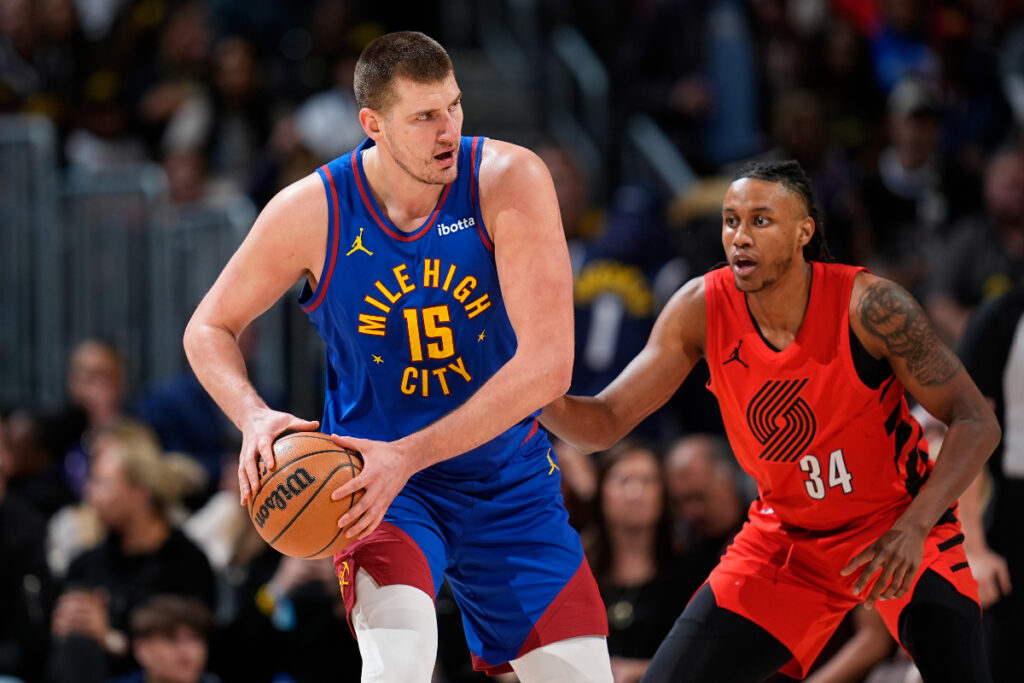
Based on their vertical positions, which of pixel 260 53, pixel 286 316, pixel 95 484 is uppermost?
pixel 260 53

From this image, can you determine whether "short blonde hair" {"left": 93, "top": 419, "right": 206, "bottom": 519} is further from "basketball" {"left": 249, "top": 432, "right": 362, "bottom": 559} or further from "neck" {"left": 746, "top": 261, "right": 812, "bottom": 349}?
"neck" {"left": 746, "top": 261, "right": 812, "bottom": 349}

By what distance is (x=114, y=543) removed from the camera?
291 inches

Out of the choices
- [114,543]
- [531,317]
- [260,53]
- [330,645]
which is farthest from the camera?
[260,53]

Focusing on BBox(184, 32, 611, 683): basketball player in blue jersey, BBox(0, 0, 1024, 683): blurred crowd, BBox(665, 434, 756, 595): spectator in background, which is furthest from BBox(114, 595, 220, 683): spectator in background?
BBox(184, 32, 611, 683): basketball player in blue jersey

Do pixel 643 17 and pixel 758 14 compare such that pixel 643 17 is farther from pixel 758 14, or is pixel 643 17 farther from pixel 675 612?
pixel 675 612

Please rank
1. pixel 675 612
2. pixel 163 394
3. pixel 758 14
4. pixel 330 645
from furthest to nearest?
pixel 758 14, pixel 163 394, pixel 330 645, pixel 675 612

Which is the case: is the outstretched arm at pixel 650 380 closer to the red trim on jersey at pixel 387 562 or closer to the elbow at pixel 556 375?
the elbow at pixel 556 375

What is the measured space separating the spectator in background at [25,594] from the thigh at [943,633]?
4523 mm

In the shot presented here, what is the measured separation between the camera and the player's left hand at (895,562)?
4.07 meters

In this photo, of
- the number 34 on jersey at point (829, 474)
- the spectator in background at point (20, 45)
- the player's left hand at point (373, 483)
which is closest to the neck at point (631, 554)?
the number 34 on jersey at point (829, 474)

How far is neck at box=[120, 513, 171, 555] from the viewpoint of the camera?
731 cm

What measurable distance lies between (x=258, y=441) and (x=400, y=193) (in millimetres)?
850

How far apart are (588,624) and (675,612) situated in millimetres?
2073

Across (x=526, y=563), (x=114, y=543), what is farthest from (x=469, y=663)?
(x=526, y=563)
